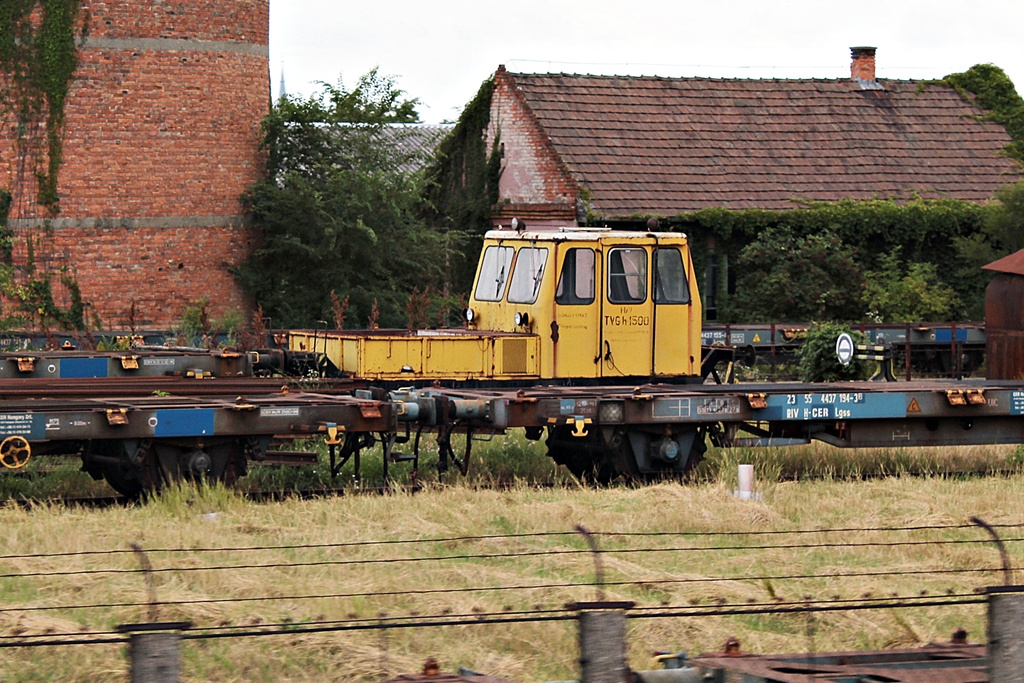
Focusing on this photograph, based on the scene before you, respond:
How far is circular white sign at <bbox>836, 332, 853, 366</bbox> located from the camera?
1901 cm

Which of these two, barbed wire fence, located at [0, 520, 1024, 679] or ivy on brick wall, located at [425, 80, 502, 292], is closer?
barbed wire fence, located at [0, 520, 1024, 679]

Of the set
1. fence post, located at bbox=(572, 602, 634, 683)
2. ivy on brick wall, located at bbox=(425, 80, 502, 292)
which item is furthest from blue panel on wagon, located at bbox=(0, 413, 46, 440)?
ivy on brick wall, located at bbox=(425, 80, 502, 292)

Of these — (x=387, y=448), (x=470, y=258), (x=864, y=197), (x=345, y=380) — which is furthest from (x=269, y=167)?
(x=387, y=448)

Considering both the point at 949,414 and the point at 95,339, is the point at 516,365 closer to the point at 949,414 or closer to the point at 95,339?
the point at 949,414

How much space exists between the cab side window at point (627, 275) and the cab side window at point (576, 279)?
0.67ft

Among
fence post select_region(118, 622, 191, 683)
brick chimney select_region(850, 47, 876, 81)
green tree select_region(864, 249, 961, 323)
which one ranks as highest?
brick chimney select_region(850, 47, 876, 81)

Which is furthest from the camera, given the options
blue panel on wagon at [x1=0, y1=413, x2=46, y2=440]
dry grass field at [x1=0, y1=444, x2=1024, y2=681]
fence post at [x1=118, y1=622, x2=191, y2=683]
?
blue panel on wagon at [x1=0, y1=413, x2=46, y2=440]

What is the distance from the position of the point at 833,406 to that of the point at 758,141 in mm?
20314

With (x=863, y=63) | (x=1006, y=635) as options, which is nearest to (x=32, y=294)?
(x=863, y=63)

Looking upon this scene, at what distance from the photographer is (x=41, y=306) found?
2744 cm

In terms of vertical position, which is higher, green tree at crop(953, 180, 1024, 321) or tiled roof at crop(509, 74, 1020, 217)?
tiled roof at crop(509, 74, 1020, 217)

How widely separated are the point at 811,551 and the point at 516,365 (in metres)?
5.43

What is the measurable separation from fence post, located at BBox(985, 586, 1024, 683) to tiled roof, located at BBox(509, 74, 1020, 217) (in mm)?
24072

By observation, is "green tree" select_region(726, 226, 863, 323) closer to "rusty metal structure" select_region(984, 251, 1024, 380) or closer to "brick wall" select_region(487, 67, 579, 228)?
"brick wall" select_region(487, 67, 579, 228)
